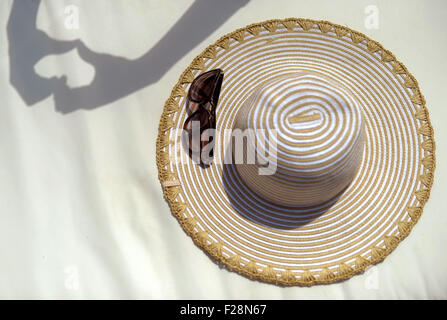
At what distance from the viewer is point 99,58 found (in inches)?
69.0

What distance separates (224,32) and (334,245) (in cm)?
105

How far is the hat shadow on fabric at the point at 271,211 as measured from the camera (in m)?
1.52

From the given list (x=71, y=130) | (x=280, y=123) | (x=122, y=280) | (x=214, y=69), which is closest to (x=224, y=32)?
(x=214, y=69)

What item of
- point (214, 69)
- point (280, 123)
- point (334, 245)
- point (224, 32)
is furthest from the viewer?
point (224, 32)

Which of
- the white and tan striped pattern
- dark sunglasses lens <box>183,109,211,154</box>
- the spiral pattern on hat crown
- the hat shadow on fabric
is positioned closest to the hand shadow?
the white and tan striped pattern

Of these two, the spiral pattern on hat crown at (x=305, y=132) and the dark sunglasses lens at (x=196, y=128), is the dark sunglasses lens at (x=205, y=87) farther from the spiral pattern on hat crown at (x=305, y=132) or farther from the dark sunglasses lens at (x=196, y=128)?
the spiral pattern on hat crown at (x=305, y=132)

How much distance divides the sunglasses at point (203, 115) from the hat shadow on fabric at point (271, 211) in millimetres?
207

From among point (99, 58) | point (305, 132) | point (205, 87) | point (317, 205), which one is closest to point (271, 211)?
point (317, 205)

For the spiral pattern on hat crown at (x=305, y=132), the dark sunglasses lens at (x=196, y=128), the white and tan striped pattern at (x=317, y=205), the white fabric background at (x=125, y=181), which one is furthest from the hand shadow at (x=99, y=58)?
the spiral pattern on hat crown at (x=305, y=132)

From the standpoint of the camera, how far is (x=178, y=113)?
163 centimetres

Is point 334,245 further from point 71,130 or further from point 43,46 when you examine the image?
point 43,46

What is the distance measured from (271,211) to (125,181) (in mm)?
654

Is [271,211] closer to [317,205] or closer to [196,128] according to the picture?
[317,205]

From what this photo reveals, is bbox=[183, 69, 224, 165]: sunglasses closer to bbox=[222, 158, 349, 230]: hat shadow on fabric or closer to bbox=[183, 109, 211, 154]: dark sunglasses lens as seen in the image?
bbox=[183, 109, 211, 154]: dark sunglasses lens
